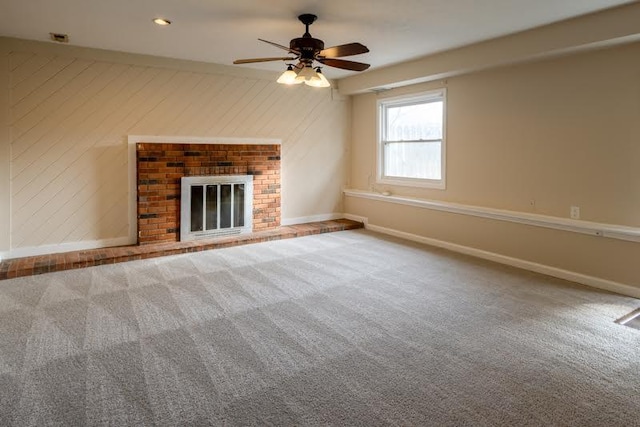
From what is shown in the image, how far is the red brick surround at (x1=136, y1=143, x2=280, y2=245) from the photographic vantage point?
203 inches

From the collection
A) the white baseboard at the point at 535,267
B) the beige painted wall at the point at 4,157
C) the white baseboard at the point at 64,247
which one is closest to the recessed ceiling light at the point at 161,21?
the beige painted wall at the point at 4,157

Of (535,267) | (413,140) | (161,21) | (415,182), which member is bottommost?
(535,267)

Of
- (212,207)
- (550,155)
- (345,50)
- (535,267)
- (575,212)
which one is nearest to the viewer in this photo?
(345,50)

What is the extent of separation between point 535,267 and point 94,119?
537 cm

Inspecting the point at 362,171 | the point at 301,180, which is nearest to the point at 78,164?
the point at 301,180

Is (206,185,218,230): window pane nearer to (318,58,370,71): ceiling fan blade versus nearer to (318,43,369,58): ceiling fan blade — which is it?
(318,58,370,71): ceiling fan blade

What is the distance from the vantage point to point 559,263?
4.23 m

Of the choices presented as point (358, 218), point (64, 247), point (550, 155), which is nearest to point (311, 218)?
Result: point (358, 218)

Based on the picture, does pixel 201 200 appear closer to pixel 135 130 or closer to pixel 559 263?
pixel 135 130

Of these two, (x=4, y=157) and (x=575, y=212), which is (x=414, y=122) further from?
(x=4, y=157)

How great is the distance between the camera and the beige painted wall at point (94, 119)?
4.54 m

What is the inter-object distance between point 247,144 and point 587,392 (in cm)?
491

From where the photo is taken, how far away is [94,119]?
16.0 feet

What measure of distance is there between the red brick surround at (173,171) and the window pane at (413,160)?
2007 mm
